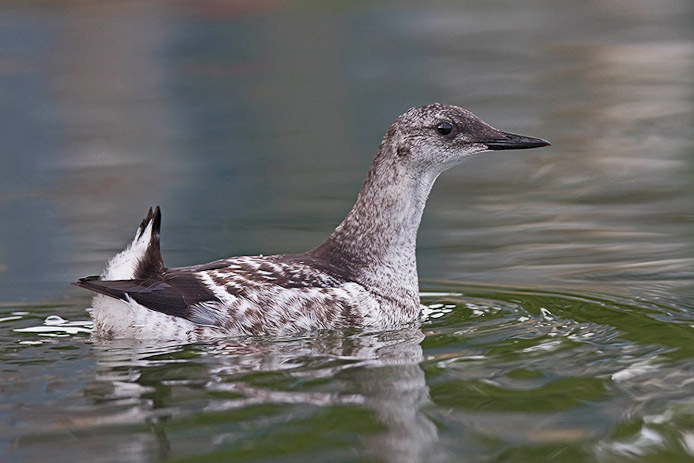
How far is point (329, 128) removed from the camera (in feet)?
55.6

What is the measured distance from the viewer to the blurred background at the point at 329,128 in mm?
10938

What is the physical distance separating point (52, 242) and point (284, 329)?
424 cm

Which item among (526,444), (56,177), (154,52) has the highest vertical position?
(154,52)

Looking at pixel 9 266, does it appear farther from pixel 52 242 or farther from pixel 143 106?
pixel 143 106

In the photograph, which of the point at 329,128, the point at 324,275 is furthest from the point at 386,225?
the point at 329,128

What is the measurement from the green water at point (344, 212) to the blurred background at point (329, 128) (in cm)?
5

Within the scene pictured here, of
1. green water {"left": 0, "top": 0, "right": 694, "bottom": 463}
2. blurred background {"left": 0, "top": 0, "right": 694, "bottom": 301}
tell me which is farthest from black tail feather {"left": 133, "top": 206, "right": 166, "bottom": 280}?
blurred background {"left": 0, "top": 0, "right": 694, "bottom": 301}

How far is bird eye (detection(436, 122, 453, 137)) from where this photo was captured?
8438 millimetres

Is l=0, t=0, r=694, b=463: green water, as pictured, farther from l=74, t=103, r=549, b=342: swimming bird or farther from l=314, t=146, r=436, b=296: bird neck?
l=314, t=146, r=436, b=296: bird neck

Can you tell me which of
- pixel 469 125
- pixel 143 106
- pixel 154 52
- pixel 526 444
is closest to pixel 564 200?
pixel 469 125

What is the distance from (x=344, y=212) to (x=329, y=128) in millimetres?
4729

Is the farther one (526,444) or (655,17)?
(655,17)

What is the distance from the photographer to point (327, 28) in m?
24.9

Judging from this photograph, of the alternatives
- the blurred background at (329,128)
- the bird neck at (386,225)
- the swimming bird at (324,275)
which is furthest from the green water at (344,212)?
the bird neck at (386,225)
